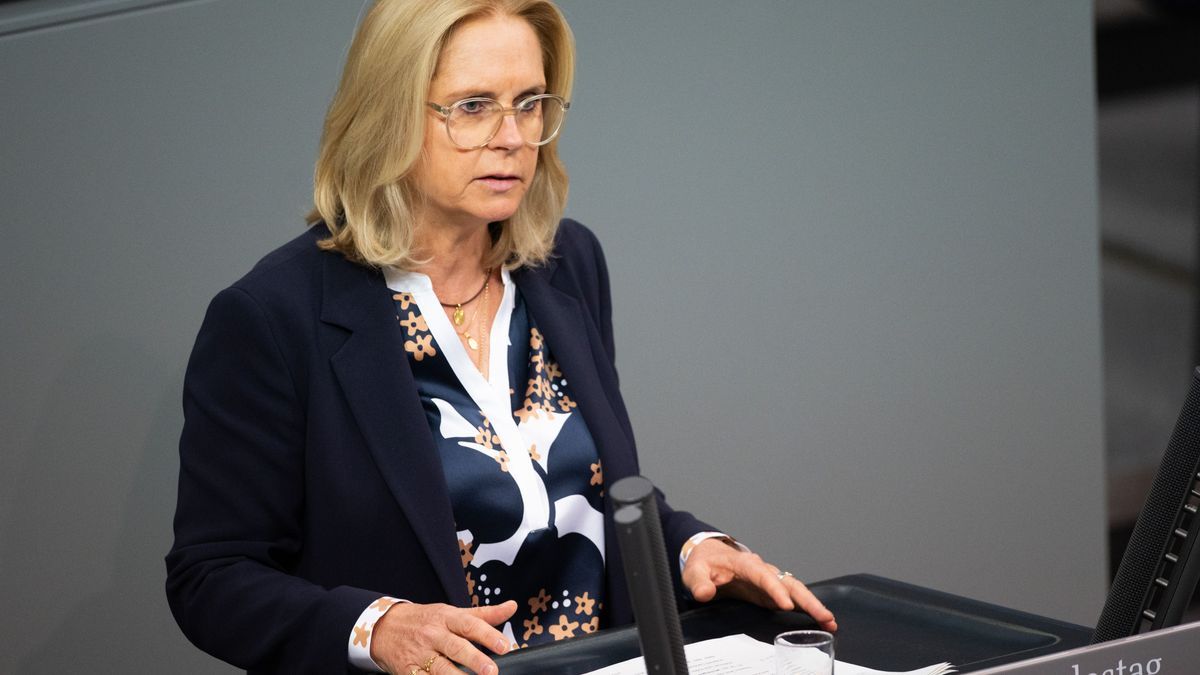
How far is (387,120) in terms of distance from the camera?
1.87m

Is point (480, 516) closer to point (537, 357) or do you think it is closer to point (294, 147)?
point (537, 357)

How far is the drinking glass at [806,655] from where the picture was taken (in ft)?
4.19

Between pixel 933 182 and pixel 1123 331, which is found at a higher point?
pixel 933 182

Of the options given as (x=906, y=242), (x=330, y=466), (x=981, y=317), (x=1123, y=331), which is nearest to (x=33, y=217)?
(x=330, y=466)

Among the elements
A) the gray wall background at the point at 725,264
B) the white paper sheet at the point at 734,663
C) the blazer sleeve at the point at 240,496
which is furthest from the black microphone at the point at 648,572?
the gray wall background at the point at 725,264

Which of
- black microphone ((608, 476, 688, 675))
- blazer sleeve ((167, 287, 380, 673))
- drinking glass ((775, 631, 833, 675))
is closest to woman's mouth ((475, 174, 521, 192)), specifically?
blazer sleeve ((167, 287, 380, 673))

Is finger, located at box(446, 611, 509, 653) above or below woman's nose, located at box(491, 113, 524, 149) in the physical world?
below

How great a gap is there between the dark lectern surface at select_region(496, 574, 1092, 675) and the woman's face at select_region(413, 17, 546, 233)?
25.5 inches

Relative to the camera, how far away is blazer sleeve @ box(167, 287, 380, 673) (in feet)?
5.47

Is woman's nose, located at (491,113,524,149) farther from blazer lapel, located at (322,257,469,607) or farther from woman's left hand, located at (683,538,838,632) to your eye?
woman's left hand, located at (683,538,838,632)

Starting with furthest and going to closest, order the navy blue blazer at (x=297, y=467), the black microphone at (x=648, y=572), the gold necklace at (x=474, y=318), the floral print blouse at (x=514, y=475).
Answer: the gold necklace at (x=474, y=318) → the floral print blouse at (x=514, y=475) → the navy blue blazer at (x=297, y=467) → the black microphone at (x=648, y=572)

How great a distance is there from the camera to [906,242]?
3.23 metres

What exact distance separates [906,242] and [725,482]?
0.74 metres

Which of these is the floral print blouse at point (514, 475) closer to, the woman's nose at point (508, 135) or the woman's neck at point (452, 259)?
the woman's neck at point (452, 259)
